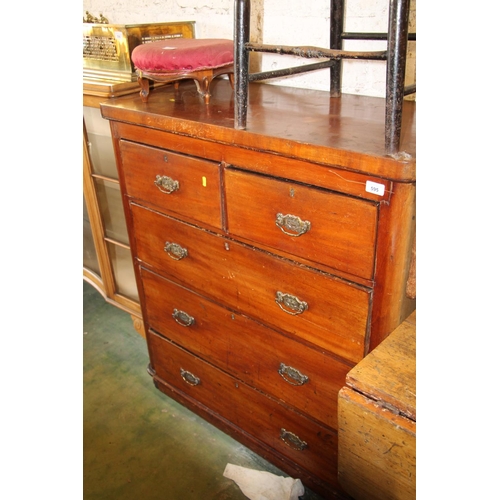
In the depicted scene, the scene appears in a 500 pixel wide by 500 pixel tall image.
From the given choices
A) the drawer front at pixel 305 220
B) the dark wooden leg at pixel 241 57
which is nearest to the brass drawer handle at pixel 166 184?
the drawer front at pixel 305 220

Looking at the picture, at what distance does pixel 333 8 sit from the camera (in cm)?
144

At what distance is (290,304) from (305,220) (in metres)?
0.26

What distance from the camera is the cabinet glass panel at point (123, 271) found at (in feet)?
7.56

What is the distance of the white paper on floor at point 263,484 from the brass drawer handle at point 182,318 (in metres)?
0.53

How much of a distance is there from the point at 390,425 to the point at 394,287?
0.34 metres

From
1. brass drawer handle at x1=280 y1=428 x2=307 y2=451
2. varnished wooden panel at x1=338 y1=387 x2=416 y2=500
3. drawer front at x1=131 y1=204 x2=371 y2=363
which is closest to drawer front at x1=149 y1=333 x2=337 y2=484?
brass drawer handle at x1=280 y1=428 x2=307 y2=451

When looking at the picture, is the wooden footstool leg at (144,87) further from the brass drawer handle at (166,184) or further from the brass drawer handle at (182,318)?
the brass drawer handle at (182,318)

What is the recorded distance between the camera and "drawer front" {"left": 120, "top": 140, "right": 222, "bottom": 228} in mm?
1377

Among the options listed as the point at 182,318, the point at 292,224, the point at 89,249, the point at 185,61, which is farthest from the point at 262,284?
the point at 89,249

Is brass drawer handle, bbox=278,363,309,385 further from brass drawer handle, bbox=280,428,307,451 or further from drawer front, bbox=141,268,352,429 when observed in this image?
brass drawer handle, bbox=280,428,307,451

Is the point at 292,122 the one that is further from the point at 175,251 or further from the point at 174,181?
the point at 175,251

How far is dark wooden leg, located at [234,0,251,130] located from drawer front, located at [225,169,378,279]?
0.15 meters

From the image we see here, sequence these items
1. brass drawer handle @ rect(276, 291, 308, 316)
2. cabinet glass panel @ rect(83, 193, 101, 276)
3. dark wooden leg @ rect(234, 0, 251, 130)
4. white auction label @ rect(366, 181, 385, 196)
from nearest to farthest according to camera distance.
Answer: white auction label @ rect(366, 181, 385, 196) < dark wooden leg @ rect(234, 0, 251, 130) < brass drawer handle @ rect(276, 291, 308, 316) < cabinet glass panel @ rect(83, 193, 101, 276)
